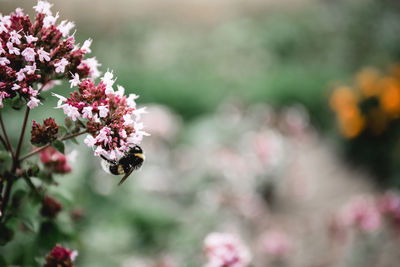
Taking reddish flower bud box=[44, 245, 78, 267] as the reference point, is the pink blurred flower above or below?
above

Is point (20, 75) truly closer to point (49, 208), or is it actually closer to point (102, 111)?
point (102, 111)

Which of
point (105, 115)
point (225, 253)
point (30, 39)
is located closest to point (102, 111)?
point (105, 115)

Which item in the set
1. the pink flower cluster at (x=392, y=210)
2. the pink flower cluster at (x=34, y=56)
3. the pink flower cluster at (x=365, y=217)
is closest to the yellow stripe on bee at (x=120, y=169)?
the pink flower cluster at (x=34, y=56)

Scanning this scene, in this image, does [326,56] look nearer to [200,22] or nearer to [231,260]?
[200,22]

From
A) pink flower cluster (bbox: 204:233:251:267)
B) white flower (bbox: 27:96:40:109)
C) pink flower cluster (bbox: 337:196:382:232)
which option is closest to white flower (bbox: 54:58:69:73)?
white flower (bbox: 27:96:40:109)

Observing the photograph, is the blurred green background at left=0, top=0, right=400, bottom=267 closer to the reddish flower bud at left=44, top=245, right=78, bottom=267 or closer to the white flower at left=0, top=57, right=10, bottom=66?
the reddish flower bud at left=44, top=245, right=78, bottom=267

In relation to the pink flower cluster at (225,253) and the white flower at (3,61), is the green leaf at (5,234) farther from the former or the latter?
the pink flower cluster at (225,253)
